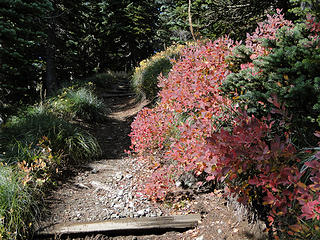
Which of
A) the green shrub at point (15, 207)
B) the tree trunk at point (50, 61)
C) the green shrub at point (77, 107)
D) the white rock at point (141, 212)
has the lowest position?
the white rock at point (141, 212)

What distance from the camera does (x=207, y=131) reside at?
8.96 ft

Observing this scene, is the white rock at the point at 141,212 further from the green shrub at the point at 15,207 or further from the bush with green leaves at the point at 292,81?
the bush with green leaves at the point at 292,81

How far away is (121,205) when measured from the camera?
333cm

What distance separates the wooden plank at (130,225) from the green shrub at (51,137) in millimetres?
1628

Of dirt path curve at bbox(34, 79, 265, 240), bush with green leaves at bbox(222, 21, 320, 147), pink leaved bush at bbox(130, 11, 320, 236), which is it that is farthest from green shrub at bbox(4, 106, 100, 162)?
bush with green leaves at bbox(222, 21, 320, 147)

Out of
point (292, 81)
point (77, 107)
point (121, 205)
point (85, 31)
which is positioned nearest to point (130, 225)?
point (121, 205)

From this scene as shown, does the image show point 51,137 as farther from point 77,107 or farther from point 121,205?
point 77,107

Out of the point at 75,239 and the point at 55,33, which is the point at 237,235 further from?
the point at 55,33

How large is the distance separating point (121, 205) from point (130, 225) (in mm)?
528

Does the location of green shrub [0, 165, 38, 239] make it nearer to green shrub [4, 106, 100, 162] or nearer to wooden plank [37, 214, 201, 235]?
wooden plank [37, 214, 201, 235]

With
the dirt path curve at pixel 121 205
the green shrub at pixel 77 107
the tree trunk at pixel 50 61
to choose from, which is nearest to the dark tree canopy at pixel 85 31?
the tree trunk at pixel 50 61

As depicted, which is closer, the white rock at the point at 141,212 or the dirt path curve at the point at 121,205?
the dirt path curve at the point at 121,205

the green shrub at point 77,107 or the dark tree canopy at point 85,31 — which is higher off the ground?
the dark tree canopy at point 85,31

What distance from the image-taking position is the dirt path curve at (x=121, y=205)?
2615 mm
